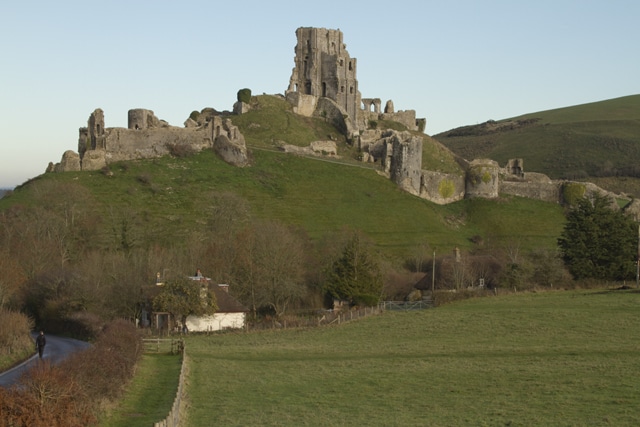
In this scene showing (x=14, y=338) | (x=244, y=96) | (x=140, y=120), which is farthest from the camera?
(x=244, y=96)

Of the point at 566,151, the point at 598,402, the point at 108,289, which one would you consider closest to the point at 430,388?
the point at 598,402

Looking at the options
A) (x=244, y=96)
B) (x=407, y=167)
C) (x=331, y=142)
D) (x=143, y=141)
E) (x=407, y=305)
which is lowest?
(x=407, y=305)

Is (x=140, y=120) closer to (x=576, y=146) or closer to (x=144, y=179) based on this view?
(x=144, y=179)

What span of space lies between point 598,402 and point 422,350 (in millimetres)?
13250

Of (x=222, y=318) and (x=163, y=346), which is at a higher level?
(x=222, y=318)

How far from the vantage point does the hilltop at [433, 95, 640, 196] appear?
151750 mm

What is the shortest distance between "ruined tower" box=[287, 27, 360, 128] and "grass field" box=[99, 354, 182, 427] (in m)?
73.7

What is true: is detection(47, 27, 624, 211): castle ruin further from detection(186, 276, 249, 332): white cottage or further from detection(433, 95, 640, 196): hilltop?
detection(433, 95, 640, 196): hilltop

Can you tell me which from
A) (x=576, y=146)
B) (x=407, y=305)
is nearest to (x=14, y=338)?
(x=407, y=305)

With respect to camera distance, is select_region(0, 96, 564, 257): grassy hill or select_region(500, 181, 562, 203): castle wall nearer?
select_region(0, 96, 564, 257): grassy hill

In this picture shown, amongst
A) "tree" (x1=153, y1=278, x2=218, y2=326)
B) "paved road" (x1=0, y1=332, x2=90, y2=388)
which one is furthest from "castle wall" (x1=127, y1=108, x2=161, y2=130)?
"paved road" (x1=0, y1=332, x2=90, y2=388)

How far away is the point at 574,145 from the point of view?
168625mm

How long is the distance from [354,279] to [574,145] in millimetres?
116450

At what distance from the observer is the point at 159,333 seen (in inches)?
1954
